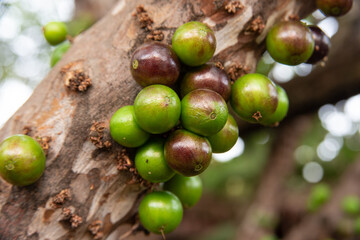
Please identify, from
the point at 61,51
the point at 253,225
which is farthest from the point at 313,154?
the point at 61,51

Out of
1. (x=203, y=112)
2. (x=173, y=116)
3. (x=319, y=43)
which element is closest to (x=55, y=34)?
(x=173, y=116)

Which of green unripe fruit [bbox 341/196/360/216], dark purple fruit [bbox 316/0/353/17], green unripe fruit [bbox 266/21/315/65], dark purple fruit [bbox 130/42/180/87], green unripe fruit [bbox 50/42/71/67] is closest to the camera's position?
dark purple fruit [bbox 130/42/180/87]

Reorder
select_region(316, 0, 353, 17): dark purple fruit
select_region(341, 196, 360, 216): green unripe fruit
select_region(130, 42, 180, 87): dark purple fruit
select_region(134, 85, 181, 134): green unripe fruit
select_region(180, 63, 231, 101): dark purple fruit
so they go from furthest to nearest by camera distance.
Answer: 1. select_region(341, 196, 360, 216): green unripe fruit
2. select_region(316, 0, 353, 17): dark purple fruit
3. select_region(180, 63, 231, 101): dark purple fruit
4. select_region(130, 42, 180, 87): dark purple fruit
5. select_region(134, 85, 181, 134): green unripe fruit

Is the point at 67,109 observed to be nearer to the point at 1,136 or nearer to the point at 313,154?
the point at 1,136

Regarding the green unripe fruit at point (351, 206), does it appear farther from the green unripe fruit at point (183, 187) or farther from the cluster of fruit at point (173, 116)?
the cluster of fruit at point (173, 116)

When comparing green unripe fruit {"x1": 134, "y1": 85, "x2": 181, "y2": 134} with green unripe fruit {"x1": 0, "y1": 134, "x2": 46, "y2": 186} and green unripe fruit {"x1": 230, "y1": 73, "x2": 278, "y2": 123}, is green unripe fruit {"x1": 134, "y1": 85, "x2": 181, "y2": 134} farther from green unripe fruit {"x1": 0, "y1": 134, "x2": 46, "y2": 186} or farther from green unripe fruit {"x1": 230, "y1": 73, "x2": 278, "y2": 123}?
green unripe fruit {"x1": 0, "y1": 134, "x2": 46, "y2": 186}

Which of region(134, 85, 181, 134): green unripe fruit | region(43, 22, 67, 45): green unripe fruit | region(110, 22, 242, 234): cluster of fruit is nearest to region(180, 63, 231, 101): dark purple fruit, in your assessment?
region(110, 22, 242, 234): cluster of fruit

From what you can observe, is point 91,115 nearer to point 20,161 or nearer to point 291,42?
point 20,161
